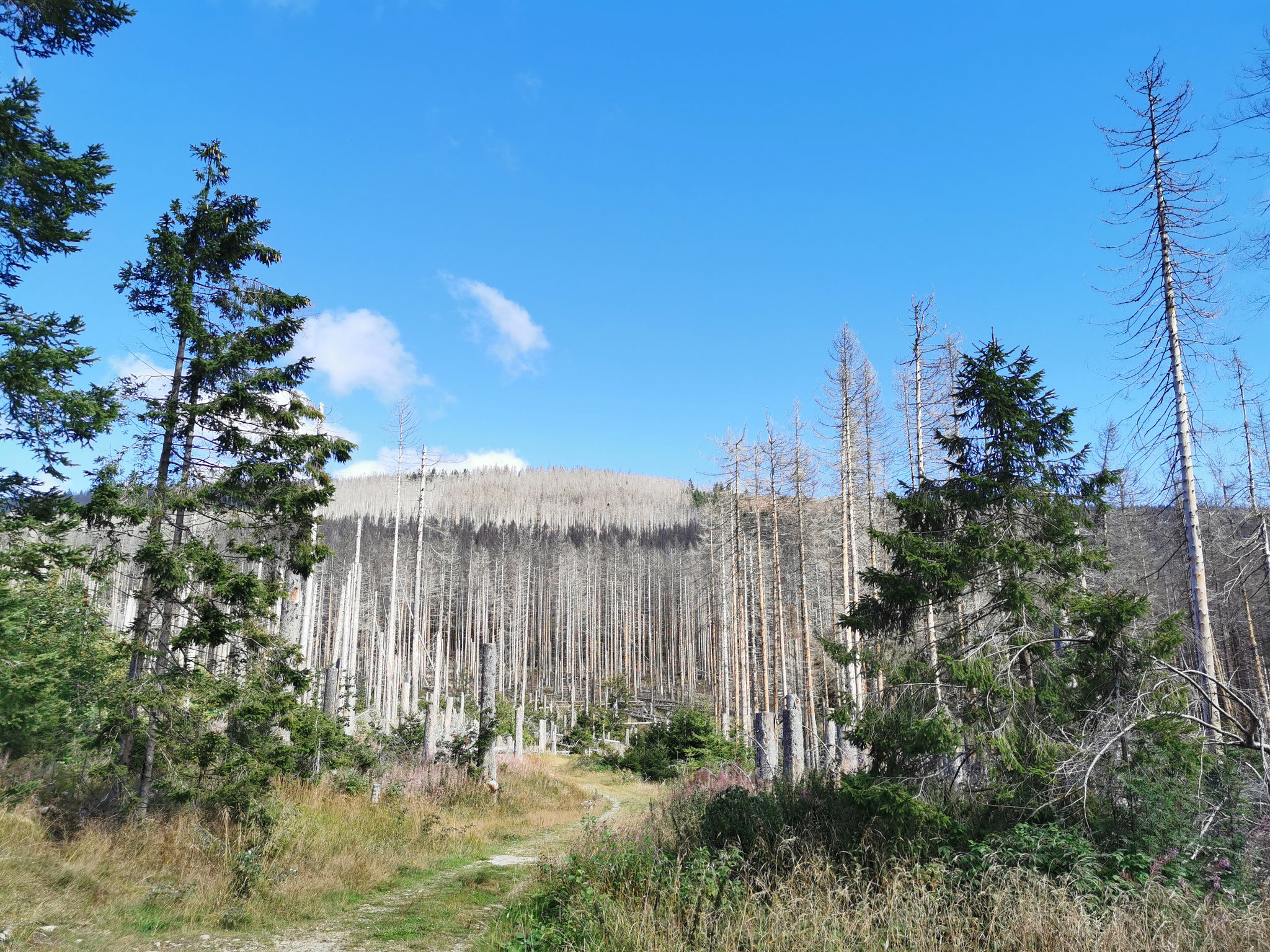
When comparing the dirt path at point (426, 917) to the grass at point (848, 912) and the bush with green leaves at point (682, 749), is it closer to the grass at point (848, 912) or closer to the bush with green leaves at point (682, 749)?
the grass at point (848, 912)

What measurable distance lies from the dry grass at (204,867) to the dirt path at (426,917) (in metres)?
0.34

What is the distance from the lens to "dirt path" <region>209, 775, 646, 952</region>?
21.0ft

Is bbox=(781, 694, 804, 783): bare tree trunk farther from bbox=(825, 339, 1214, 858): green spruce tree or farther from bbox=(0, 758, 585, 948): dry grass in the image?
bbox=(0, 758, 585, 948): dry grass

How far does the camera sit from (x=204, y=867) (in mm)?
7520

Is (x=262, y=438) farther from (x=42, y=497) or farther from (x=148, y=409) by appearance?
(x=42, y=497)

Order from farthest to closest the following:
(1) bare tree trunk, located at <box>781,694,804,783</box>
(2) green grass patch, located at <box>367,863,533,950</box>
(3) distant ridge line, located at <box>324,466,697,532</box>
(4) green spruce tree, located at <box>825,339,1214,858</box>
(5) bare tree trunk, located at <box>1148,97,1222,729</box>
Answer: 1. (3) distant ridge line, located at <box>324,466,697,532</box>
2. (5) bare tree trunk, located at <box>1148,97,1222,729</box>
3. (1) bare tree trunk, located at <box>781,694,804,783</box>
4. (2) green grass patch, located at <box>367,863,533,950</box>
5. (4) green spruce tree, located at <box>825,339,1214,858</box>

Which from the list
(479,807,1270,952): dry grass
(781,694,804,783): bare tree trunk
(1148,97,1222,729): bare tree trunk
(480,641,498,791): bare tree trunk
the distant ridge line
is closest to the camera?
Result: (479,807,1270,952): dry grass

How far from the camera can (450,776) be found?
14742 millimetres

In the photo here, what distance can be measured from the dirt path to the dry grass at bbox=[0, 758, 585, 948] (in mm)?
345

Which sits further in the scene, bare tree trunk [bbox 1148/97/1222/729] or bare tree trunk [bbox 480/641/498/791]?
bare tree trunk [bbox 480/641/498/791]

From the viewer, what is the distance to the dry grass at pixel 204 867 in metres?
6.32

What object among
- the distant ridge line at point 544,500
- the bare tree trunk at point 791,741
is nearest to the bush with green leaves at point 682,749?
the bare tree trunk at point 791,741

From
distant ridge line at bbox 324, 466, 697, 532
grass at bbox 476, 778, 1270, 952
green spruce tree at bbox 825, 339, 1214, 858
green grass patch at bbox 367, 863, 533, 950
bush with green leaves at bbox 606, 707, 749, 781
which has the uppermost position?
distant ridge line at bbox 324, 466, 697, 532

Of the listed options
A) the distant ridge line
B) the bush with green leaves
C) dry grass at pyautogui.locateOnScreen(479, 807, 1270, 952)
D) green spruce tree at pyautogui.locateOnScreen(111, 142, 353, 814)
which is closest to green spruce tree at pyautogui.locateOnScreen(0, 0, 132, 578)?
green spruce tree at pyautogui.locateOnScreen(111, 142, 353, 814)
